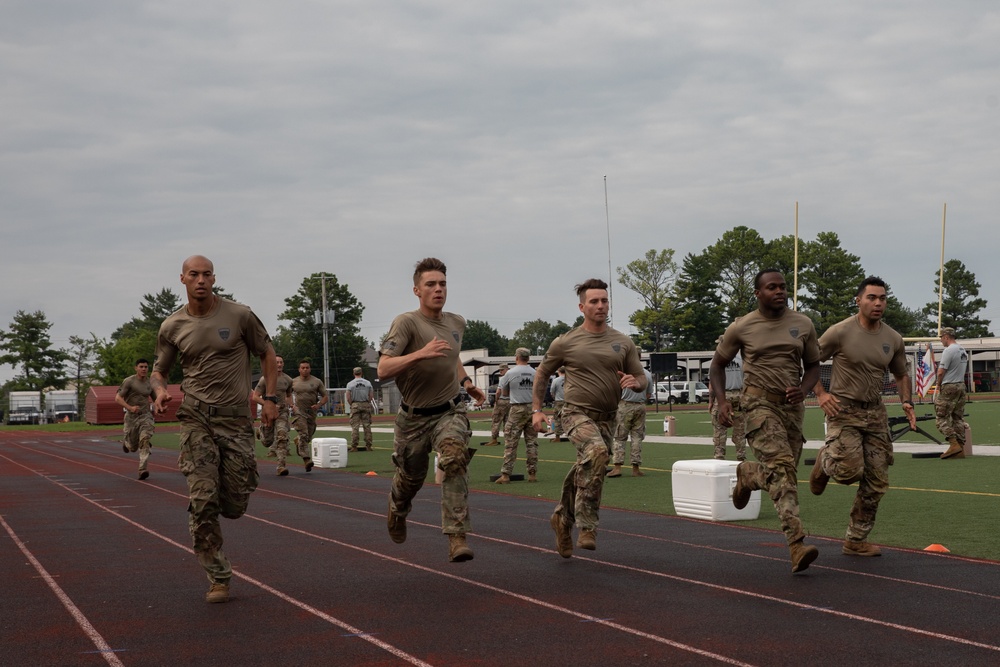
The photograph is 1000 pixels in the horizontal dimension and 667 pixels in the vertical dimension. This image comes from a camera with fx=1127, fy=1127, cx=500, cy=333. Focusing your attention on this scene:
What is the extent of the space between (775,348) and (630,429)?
951 cm

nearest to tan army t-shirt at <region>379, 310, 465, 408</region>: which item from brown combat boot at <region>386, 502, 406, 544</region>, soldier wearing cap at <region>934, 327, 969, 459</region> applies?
Answer: brown combat boot at <region>386, 502, 406, 544</region>

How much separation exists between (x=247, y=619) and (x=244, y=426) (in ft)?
4.66

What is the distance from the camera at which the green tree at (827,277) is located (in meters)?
110

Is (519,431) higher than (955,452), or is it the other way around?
(519,431)

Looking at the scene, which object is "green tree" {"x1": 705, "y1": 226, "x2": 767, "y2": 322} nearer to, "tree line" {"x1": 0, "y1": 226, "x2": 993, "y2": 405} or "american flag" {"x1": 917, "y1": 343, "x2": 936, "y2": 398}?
"tree line" {"x1": 0, "y1": 226, "x2": 993, "y2": 405}

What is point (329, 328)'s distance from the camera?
11600 cm

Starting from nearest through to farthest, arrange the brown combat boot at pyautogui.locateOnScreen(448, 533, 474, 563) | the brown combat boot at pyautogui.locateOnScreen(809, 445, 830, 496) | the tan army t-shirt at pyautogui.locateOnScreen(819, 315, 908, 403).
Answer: the brown combat boot at pyautogui.locateOnScreen(448, 533, 474, 563), the tan army t-shirt at pyautogui.locateOnScreen(819, 315, 908, 403), the brown combat boot at pyautogui.locateOnScreen(809, 445, 830, 496)

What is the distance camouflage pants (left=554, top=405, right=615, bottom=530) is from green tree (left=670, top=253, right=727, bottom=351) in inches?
4043

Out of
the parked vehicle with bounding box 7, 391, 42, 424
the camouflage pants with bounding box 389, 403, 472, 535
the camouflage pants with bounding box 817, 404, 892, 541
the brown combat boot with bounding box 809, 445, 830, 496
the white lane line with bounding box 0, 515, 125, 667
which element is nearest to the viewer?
the white lane line with bounding box 0, 515, 125, 667

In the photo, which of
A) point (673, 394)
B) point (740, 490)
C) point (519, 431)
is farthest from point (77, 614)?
point (673, 394)

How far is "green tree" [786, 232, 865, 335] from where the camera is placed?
10981cm

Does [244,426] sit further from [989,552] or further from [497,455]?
[497,455]

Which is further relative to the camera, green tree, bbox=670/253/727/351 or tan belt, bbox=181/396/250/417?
green tree, bbox=670/253/727/351

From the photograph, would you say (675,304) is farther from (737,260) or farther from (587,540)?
(587,540)
